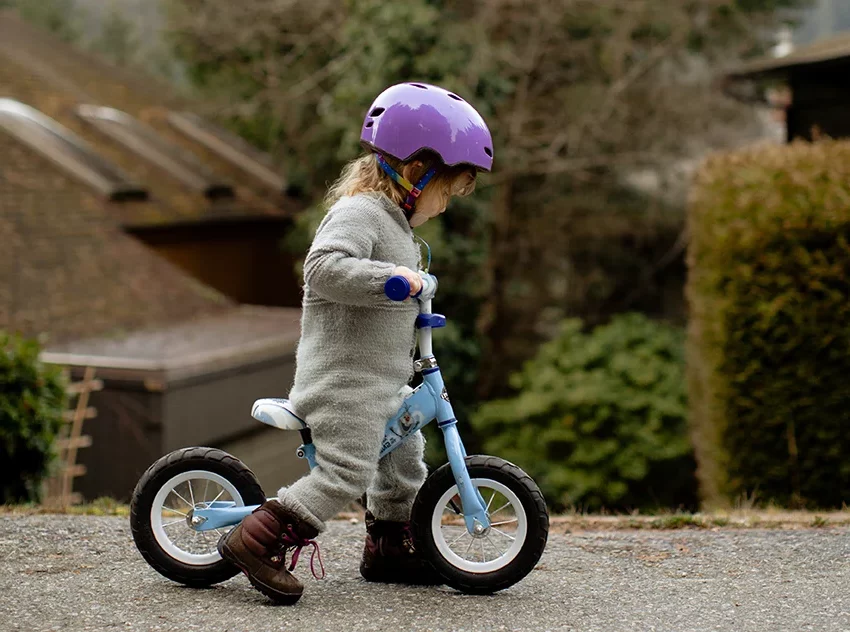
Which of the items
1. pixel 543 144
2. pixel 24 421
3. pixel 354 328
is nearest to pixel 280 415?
pixel 354 328

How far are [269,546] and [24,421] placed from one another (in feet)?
11.2

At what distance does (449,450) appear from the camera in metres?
3.31

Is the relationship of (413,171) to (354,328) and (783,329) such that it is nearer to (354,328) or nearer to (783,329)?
(354,328)

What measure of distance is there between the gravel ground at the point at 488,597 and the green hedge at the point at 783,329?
1983 millimetres

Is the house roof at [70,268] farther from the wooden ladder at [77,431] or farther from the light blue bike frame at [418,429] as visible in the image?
the light blue bike frame at [418,429]

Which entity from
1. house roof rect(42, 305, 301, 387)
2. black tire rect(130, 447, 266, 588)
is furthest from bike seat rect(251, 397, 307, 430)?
house roof rect(42, 305, 301, 387)

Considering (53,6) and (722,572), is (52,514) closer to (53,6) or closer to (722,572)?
(722,572)

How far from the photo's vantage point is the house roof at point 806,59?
11188 mm

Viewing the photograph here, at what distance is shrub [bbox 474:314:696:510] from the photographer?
11867 millimetres

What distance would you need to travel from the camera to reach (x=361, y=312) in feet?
10.6

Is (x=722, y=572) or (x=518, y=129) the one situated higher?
(x=518, y=129)

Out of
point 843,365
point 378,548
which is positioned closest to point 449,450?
point 378,548

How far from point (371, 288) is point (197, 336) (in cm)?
944

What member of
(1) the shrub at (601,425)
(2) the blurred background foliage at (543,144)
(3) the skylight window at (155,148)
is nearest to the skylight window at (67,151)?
(3) the skylight window at (155,148)
